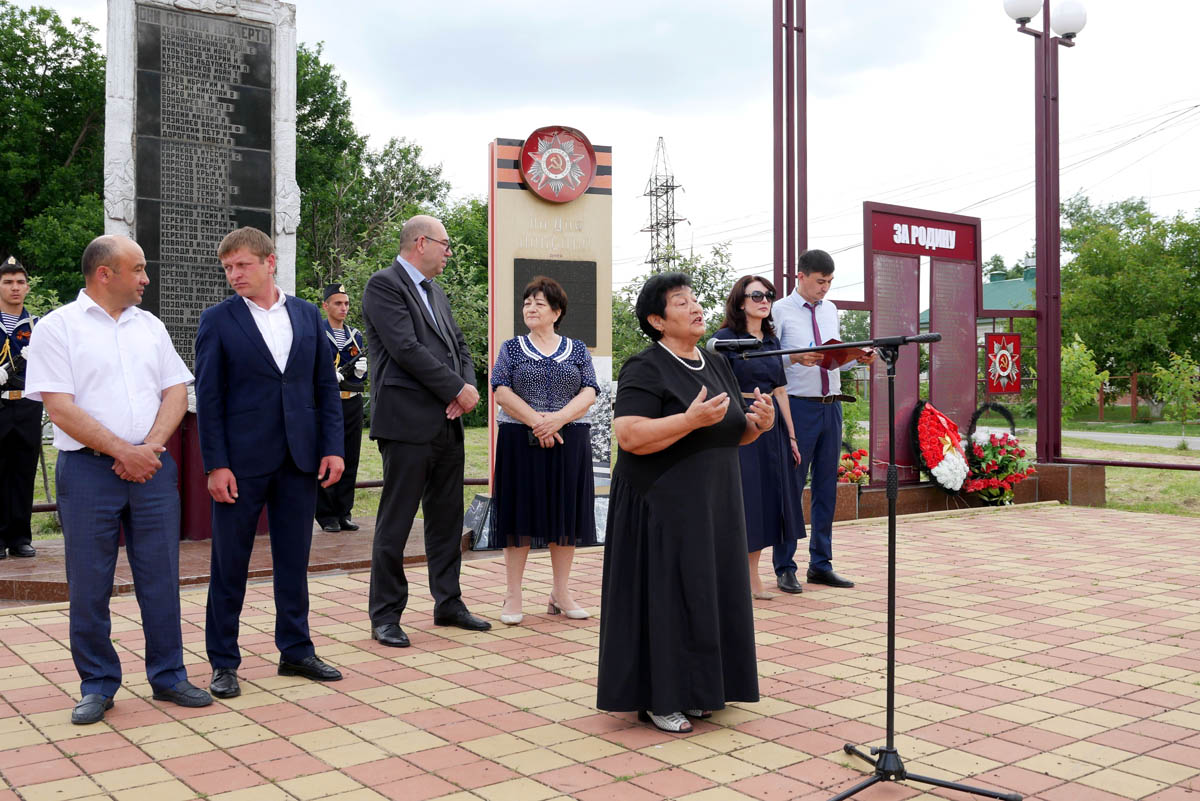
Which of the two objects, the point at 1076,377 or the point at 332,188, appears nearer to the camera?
the point at 1076,377

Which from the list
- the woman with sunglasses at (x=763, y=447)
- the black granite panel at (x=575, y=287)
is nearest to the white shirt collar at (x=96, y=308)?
the woman with sunglasses at (x=763, y=447)

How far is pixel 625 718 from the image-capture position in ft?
13.2

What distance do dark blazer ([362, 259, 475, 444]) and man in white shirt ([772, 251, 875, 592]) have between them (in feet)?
7.53

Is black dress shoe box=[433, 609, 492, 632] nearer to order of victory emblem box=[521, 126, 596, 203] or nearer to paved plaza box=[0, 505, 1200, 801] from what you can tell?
paved plaza box=[0, 505, 1200, 801]

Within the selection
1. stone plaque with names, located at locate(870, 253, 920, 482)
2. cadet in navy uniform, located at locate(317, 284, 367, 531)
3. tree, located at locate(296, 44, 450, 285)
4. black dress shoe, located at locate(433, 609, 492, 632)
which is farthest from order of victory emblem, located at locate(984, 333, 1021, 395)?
tree, located at locate(296, 44, 450, 285)

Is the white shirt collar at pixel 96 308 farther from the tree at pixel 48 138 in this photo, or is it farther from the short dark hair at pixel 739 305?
the tree at pixel 48 138

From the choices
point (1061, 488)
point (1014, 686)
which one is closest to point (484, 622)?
point (1014, 686)

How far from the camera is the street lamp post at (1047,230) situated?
1181cm

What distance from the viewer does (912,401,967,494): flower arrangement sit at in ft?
34.0

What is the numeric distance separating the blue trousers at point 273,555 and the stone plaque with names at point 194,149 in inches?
148

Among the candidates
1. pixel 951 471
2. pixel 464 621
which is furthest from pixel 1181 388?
pixel 464 621

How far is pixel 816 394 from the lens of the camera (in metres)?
6.62

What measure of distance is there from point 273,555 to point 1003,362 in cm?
923

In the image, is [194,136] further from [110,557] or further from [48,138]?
[48,138]
